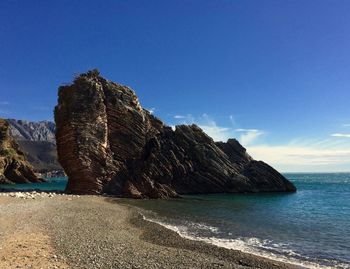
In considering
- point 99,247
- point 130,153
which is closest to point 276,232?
point 99,247

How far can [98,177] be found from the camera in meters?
62.0

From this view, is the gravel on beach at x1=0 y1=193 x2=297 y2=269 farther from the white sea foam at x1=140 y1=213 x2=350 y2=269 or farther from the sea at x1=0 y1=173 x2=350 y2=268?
the sea at x1=0 y1=173 x2=350 y2=268

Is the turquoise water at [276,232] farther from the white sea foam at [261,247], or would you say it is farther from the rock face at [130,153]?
the rock face at [130,153]

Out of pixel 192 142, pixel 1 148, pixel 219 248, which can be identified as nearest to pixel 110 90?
pixel 192 142

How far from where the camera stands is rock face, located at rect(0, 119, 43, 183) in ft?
417

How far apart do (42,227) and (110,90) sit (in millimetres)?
45673

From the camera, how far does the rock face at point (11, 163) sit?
12705 cm

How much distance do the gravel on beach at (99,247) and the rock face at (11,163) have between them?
105 m

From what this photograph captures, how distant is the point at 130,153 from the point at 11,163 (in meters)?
85.5

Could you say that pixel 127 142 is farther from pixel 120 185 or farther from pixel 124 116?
pixel 120 185

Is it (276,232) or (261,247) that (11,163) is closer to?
(276,232)

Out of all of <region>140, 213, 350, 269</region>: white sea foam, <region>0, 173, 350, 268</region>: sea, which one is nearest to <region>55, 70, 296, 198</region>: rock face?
<region>0, 173, 350, 268</region>: sea

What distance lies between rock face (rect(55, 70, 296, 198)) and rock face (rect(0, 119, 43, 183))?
231 feet

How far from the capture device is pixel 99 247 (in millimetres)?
19672
